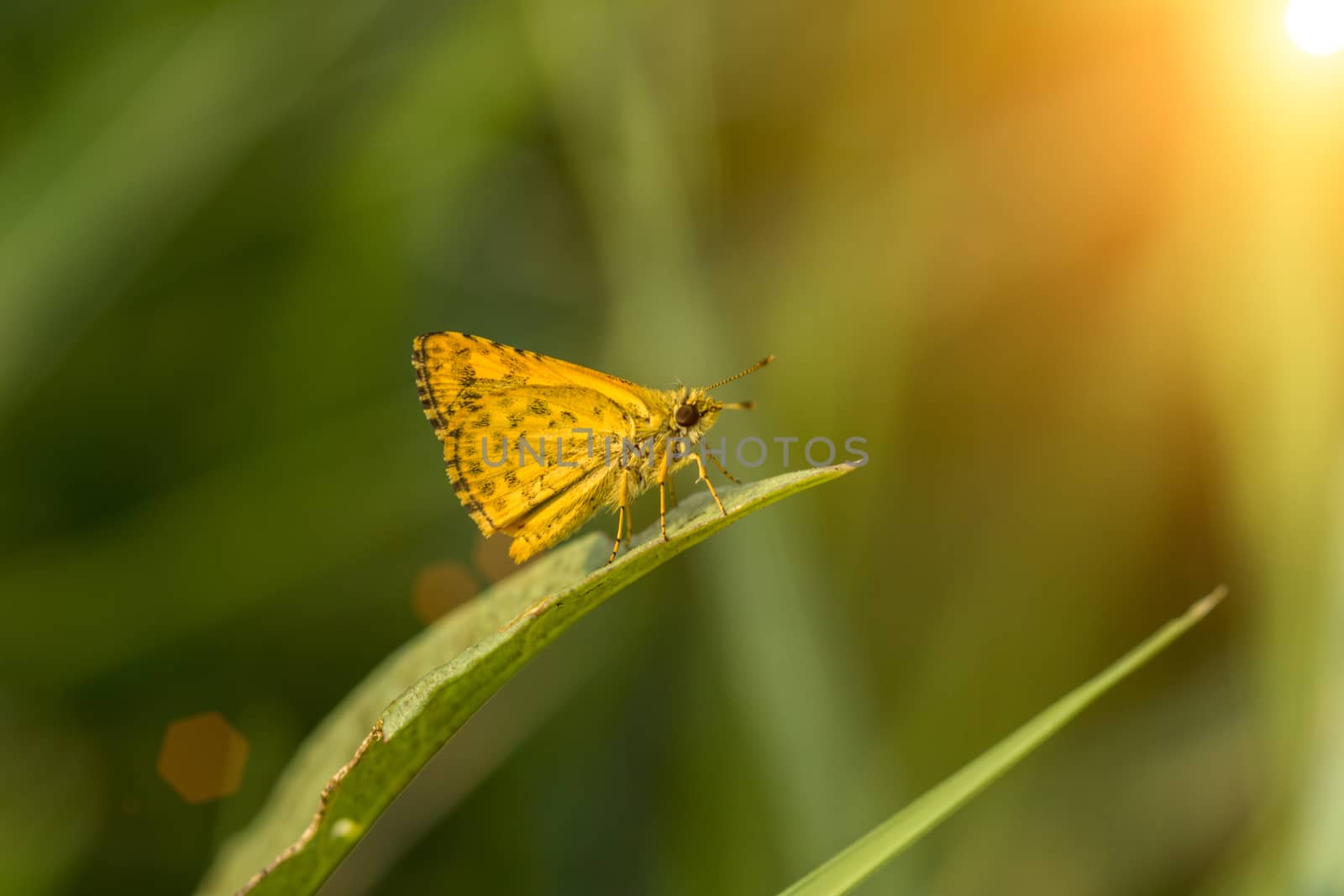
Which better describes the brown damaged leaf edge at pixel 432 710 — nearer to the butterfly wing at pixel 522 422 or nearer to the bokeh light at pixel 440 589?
the butterfly wing at pixel 522 422

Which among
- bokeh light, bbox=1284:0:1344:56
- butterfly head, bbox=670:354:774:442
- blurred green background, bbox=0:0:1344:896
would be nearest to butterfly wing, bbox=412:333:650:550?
butterfly head, bbox=670:354:774:442

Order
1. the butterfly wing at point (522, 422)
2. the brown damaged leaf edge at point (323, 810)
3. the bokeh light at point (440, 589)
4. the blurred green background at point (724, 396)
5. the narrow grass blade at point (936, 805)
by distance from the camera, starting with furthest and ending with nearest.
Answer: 1. the bokeh light at point (440, 589)
2. the blurred green background at point (724, 396)
3. the butterfly wing at point (522, 422)
4. the narrow grass blade at point (936, 805)
5. the brown damaged leaf edge at point (323, 810)

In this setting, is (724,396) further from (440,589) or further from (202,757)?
(202,757)

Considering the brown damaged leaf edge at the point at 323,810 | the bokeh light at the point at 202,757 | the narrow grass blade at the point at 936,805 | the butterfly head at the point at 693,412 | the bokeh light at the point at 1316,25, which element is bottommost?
the narrow grass blade at the point at 936,805

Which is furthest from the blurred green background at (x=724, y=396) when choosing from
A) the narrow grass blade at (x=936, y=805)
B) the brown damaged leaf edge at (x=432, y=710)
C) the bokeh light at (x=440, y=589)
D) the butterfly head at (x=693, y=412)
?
the brown damaged leaf edge at (x=432, y=710)

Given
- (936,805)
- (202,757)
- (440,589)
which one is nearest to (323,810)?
(936,805)

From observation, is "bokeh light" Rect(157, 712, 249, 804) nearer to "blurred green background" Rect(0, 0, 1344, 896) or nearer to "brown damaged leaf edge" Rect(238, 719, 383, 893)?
"blurred green background" Rect(0, 0, 1344, 896)

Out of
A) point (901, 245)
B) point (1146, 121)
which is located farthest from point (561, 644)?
point (1146, 121)
